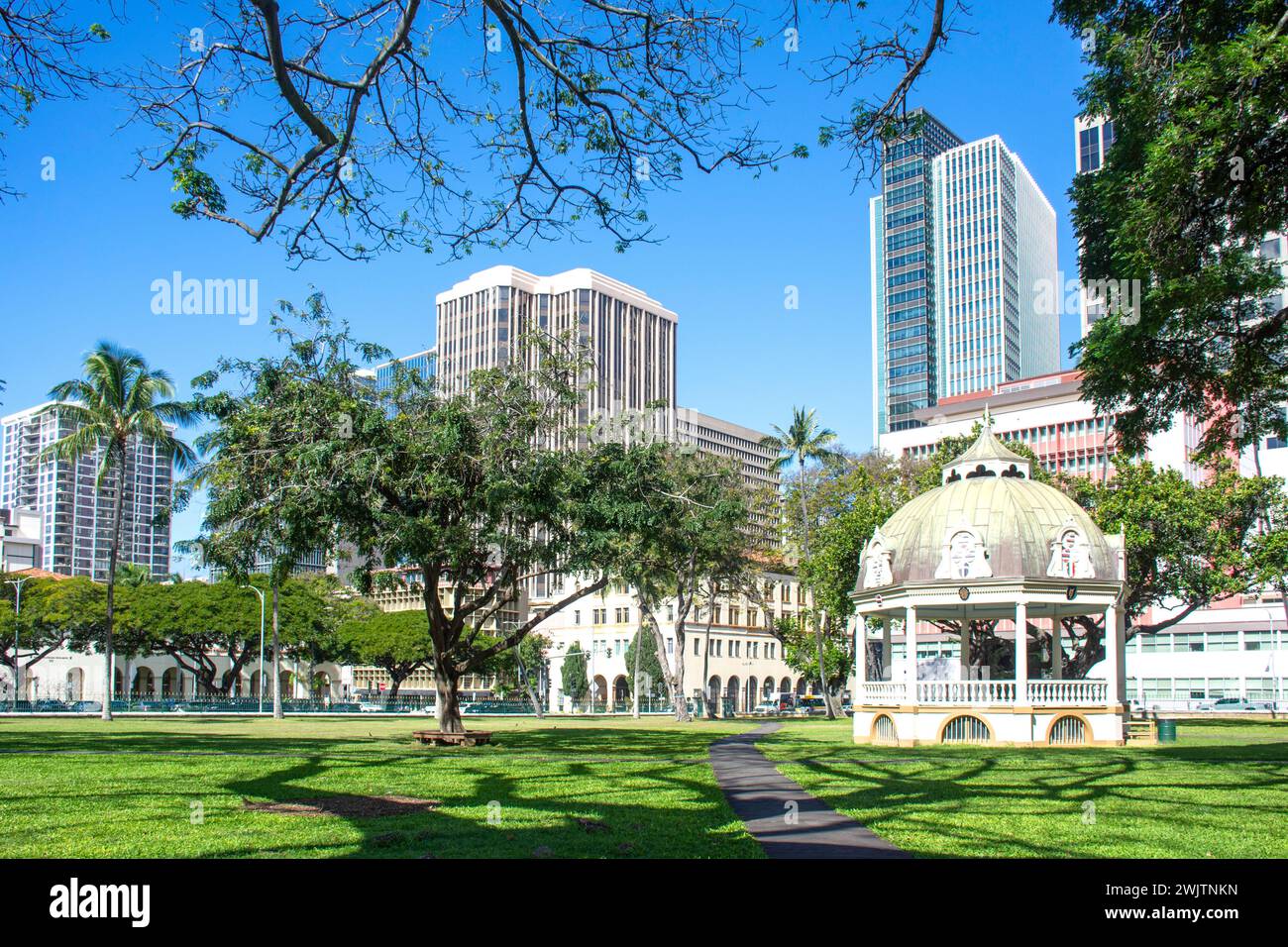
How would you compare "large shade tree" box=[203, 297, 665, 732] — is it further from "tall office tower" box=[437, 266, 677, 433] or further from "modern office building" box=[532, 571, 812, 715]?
"tall office tower" box=[437, 266, 677, 433]

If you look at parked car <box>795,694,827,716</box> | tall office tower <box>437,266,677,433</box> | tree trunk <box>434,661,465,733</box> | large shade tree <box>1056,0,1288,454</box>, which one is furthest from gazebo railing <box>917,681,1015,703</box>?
tall office tower <box>437,266,677,433</box>

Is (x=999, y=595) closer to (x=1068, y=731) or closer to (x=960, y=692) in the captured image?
(x=960, y=692)

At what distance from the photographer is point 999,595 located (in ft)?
102

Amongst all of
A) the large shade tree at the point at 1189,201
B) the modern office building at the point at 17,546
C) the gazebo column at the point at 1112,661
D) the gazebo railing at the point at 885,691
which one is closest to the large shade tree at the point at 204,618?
the modern office building at the point at 17,546

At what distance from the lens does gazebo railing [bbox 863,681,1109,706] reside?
103 ft

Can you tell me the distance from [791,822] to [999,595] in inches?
817

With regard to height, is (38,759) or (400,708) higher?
(38,759)

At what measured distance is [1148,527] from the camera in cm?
5012

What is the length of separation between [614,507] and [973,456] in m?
16.1

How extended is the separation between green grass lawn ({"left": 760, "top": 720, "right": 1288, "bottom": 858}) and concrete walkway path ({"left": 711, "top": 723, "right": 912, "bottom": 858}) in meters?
0.31

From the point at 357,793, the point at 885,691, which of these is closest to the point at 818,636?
the point at 885,691
